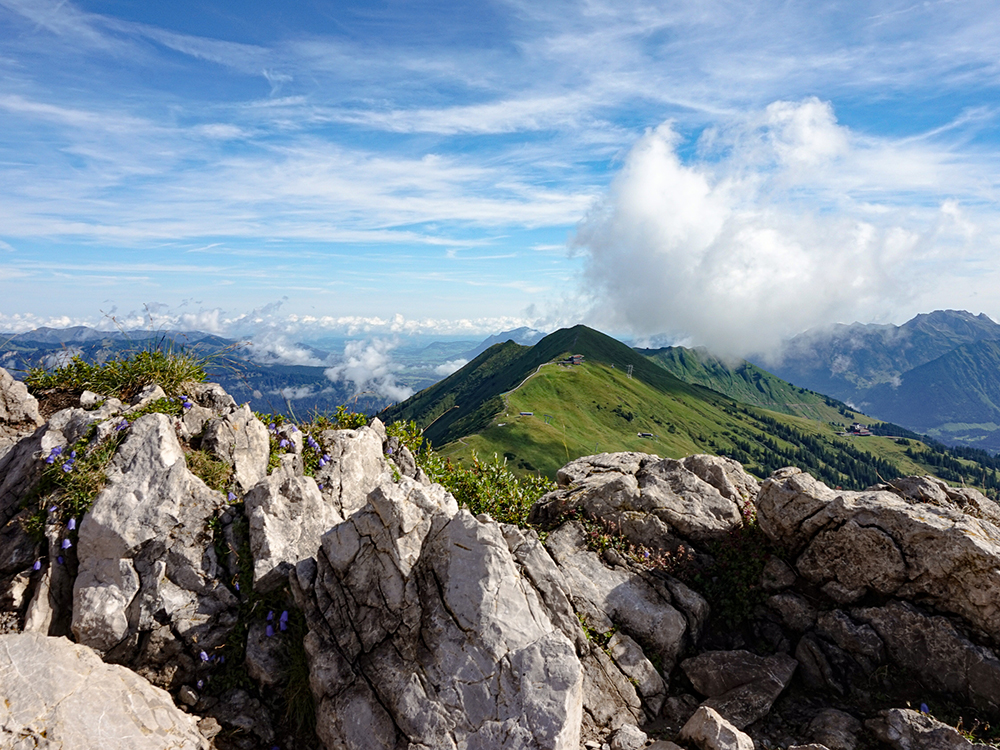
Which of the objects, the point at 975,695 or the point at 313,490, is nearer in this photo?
the point at 975,695

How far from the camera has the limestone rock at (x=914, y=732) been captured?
9.30 meters

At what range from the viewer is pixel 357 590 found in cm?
1023

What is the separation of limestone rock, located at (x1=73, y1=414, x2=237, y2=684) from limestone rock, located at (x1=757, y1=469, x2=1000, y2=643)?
13.9 m

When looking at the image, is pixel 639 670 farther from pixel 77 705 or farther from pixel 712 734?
pixel 77 705

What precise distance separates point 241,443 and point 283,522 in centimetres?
257

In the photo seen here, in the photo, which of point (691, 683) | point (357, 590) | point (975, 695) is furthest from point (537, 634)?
point (975, 695)

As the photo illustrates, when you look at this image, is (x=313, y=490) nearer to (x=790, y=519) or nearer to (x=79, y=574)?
(x=79, y=574)

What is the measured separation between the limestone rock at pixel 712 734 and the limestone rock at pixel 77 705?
8661 mm

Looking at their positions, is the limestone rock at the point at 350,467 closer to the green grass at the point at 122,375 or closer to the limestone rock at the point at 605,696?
the green grass at the point at 122,375

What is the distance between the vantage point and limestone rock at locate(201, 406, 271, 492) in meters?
12.5

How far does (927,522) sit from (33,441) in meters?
21.0

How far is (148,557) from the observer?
34.2 ft

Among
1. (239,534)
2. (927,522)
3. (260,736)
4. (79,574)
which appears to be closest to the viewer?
(260,736)

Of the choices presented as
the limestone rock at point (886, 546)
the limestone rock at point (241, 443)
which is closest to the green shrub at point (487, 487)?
the limestone rock at point (241, 443)
